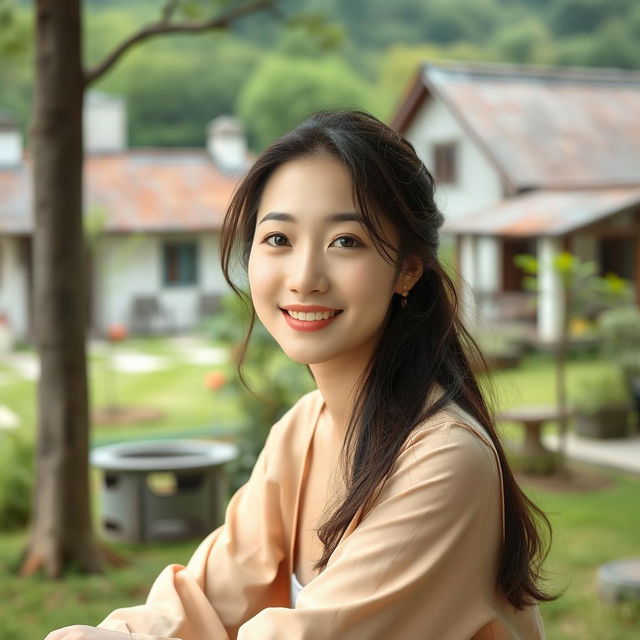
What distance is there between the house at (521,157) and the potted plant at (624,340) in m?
3.20

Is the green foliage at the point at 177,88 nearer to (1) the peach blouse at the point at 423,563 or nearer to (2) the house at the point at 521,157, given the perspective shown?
(2) the house at the point at 521,157

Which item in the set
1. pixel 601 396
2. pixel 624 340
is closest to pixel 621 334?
pixel 624 340

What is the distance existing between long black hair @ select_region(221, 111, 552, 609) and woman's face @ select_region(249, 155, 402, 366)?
0.02 m

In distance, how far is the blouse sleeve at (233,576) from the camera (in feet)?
5.80

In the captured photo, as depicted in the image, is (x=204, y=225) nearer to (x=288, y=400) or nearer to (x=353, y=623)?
(x=288, y=400)

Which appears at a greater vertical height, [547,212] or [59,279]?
[547,212]

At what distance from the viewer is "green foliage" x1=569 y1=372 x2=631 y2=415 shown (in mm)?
9531

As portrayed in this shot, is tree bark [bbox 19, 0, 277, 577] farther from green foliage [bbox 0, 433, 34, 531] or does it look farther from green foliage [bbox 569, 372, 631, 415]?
green foliage [bbox 569, 372, 631, 415]

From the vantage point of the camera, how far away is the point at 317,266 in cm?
158

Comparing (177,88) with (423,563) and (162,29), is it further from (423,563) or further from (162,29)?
(423,563)

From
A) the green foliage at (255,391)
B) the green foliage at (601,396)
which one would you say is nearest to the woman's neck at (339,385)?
the green foliage at (255,391)

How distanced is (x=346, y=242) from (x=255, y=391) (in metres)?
5.65

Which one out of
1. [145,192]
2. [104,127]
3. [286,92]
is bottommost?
[145,192]

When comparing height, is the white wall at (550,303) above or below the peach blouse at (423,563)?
below
